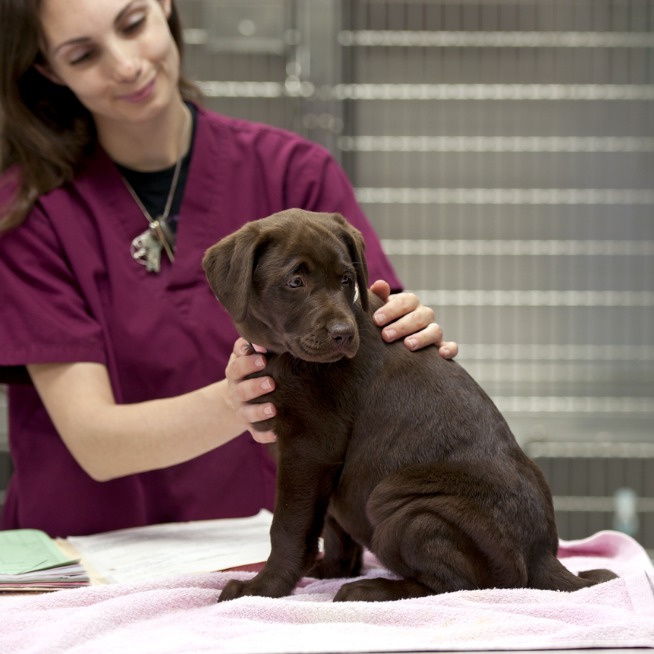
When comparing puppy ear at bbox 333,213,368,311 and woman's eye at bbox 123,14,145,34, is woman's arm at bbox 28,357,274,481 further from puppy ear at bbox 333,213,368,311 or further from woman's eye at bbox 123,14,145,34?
woman's eye at bbox 123,14,145,34

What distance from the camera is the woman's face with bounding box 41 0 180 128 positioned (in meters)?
1.72

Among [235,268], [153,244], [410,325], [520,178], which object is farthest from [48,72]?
[520,178]

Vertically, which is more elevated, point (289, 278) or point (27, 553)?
point (289, 278)

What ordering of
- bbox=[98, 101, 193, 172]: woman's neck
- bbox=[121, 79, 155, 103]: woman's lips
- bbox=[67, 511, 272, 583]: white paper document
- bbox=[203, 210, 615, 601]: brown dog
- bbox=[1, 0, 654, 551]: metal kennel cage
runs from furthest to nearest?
1. bbox=[1, 0, 654, 551]: metal kennel cage
2. bbox=[98, 101, 193, 172]: woman's neck
3. bbox=[121, 79, 155, 103]: woman's lips
4. bbox=[67, 511, 272, 583]: white paper document
5. bbox=[203, 210, 615, 601]: brown dog

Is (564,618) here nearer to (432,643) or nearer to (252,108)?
(432,643)

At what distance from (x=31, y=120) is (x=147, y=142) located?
0.22m

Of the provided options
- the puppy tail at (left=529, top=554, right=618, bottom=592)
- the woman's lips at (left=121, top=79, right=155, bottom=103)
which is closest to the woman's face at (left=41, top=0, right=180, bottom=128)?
the woman's lips at (left=121, top=79, right=155, bottom=103)

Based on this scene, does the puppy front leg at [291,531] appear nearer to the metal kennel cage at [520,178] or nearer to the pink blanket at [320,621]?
the pink blanket at [320,621]

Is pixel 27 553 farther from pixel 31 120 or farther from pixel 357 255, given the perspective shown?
pixel 31 120

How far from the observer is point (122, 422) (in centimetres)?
170

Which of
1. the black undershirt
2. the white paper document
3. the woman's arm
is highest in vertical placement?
the black undershirt

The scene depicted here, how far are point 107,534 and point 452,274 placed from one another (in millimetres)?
1747

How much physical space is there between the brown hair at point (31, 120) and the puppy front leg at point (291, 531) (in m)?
0.82

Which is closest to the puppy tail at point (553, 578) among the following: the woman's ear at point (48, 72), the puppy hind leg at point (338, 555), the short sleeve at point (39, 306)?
the puppy hind leg at point (338, 555)
